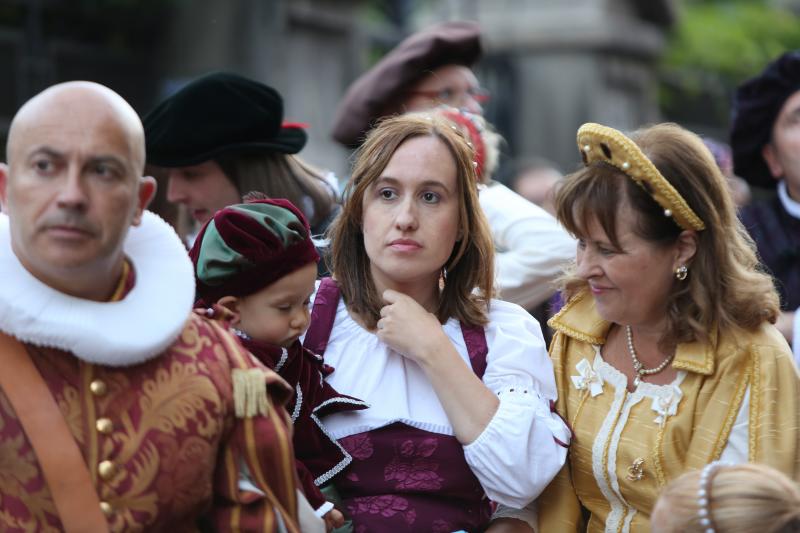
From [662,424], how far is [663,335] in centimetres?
26

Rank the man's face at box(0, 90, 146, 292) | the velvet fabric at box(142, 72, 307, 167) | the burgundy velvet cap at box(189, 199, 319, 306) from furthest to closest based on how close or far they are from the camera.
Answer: the velvet fabric at box(142, 72, 307, 167), the burgundy velvet cap at box(189, 199, 319, 306), the man's face at box(0, 90, 146, 292)

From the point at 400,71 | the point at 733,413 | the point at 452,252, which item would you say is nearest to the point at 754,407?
the point at 733,413

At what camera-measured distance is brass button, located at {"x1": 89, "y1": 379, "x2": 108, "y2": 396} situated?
2.35 m

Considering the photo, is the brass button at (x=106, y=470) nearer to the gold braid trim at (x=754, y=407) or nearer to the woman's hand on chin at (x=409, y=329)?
the woman's hand on chin at (x=409, y=329)

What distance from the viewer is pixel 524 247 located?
180 inches

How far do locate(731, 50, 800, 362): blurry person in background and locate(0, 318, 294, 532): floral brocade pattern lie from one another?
2688 mm

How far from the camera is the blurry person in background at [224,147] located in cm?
411

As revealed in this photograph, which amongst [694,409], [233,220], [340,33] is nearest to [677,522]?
[694,409]

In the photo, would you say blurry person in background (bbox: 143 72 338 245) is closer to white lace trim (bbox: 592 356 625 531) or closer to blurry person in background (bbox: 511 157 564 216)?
white lace trim (bbox: 592 356 625 531)

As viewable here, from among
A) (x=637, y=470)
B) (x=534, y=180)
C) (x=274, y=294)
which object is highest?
(x=274, y=294)

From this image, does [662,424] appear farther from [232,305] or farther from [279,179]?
[279,179]

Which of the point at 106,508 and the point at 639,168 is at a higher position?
the point at 639,168

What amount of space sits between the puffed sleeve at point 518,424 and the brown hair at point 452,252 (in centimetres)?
13

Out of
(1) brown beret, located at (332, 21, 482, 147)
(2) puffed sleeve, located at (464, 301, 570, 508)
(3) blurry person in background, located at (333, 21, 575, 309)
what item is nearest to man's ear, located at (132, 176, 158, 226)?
(2) puffed sleeve, located at (464, 301, 570, 508)
